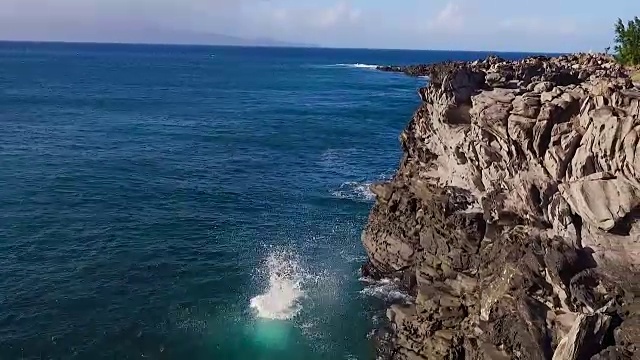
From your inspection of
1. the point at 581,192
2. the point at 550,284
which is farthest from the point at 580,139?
the point at 550,284

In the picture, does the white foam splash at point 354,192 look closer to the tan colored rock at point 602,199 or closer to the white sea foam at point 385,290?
the white sea foam at point 385,290

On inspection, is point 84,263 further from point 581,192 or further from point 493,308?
point 581,192

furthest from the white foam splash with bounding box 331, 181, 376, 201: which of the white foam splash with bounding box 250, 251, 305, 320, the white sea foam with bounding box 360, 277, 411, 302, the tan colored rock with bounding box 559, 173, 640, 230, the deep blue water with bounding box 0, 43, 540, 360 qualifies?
the tan colored rock with bounding box 559, 173, 640, 230

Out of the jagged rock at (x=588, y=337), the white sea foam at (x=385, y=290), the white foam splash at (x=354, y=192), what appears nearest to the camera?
the jagged rock at (x=588, y=337)

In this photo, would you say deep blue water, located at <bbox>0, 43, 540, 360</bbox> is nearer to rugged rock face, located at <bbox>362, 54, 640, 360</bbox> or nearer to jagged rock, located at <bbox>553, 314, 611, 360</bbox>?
rugged rock face, located at <bbox>362, 54, 640, 360</bbox>

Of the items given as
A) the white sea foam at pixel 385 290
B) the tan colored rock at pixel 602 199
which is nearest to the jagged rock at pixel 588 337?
the tan colored rock at pixel 602 199

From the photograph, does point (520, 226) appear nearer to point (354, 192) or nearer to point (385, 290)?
point (385, 290)

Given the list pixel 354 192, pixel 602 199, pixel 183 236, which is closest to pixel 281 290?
pixel 183 236
